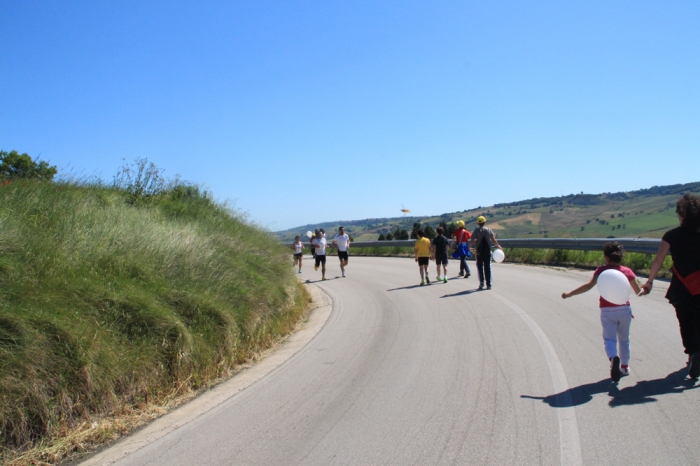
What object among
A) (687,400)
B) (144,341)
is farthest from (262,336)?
(687,400)

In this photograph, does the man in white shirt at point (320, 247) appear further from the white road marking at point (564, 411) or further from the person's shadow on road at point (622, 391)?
the person's shadow on road at point (622, 391)

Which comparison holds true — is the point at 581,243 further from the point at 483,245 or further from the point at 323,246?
the point at 323,246

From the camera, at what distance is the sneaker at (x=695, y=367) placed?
570 centimetres

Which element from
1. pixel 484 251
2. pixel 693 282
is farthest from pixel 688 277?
pixel 484 251

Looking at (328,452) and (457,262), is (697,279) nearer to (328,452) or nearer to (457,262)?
(328,452)

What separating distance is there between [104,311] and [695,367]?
6677mm

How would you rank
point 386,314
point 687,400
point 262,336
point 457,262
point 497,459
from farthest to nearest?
point 457,262
point 386,314
point 262,336
point 687,400
point 497,459

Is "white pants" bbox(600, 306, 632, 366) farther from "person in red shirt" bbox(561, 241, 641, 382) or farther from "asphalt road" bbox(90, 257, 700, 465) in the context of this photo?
"asphalt road" bbox(90, 257, 700, 465)

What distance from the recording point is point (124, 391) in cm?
573

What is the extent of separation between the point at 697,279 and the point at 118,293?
22.0 ft

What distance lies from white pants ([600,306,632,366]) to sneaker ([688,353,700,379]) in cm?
61

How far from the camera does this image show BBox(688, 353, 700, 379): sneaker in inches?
224

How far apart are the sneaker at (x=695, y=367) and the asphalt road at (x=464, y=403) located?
0.14m

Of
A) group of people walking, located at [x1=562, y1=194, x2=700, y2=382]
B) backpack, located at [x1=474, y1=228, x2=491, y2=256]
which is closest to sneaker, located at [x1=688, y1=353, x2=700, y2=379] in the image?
group of people walking, located at [x1=562, y1=194, x2=700, y2=382]
